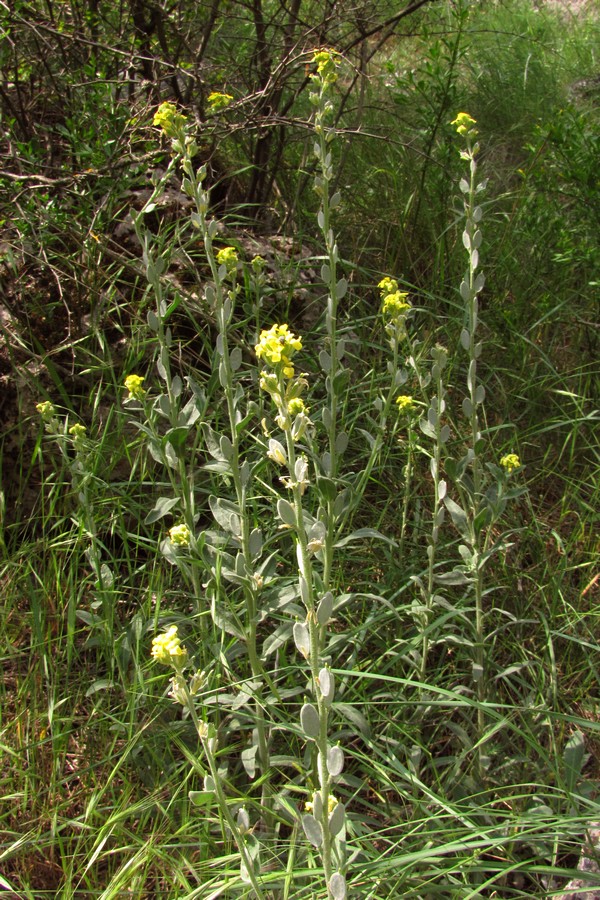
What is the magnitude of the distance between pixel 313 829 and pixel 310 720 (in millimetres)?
167

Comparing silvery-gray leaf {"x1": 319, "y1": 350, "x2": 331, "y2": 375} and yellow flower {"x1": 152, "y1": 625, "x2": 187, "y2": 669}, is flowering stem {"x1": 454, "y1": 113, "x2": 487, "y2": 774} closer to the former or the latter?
silvery-gray leaf {"x1": 319, "y1": 350, "x2": 331, "y2": 375}

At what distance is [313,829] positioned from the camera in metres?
1.19

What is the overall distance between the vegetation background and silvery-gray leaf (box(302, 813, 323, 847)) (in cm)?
24

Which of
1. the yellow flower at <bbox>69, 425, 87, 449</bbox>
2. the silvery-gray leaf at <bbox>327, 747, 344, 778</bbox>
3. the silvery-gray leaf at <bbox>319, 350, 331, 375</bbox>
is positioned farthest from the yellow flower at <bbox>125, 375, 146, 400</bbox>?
the silvery-gray leaf at <bbox>327, 747, 344, 778</bbox>

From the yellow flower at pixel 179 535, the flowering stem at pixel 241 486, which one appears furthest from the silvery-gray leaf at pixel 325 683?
the yellow flower at pixel 179 535

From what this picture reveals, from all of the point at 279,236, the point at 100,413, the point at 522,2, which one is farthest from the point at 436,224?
the point at 522,2

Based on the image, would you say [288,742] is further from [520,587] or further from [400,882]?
[520,587]

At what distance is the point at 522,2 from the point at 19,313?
500cm

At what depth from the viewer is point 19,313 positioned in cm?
282

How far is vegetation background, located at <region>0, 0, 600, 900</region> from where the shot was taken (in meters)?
1.74

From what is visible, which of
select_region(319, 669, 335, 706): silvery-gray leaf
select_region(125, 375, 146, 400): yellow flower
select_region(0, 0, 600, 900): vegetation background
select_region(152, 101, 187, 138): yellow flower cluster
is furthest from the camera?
select_region(125, 375, 146, 400): yellow flower

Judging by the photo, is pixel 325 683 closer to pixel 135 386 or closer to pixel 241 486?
pixel 241 486

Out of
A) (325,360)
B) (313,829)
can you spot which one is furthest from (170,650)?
(325,360)

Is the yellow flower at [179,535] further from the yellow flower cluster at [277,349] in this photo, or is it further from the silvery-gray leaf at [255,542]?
the yellow flower cluster at [277,349]
